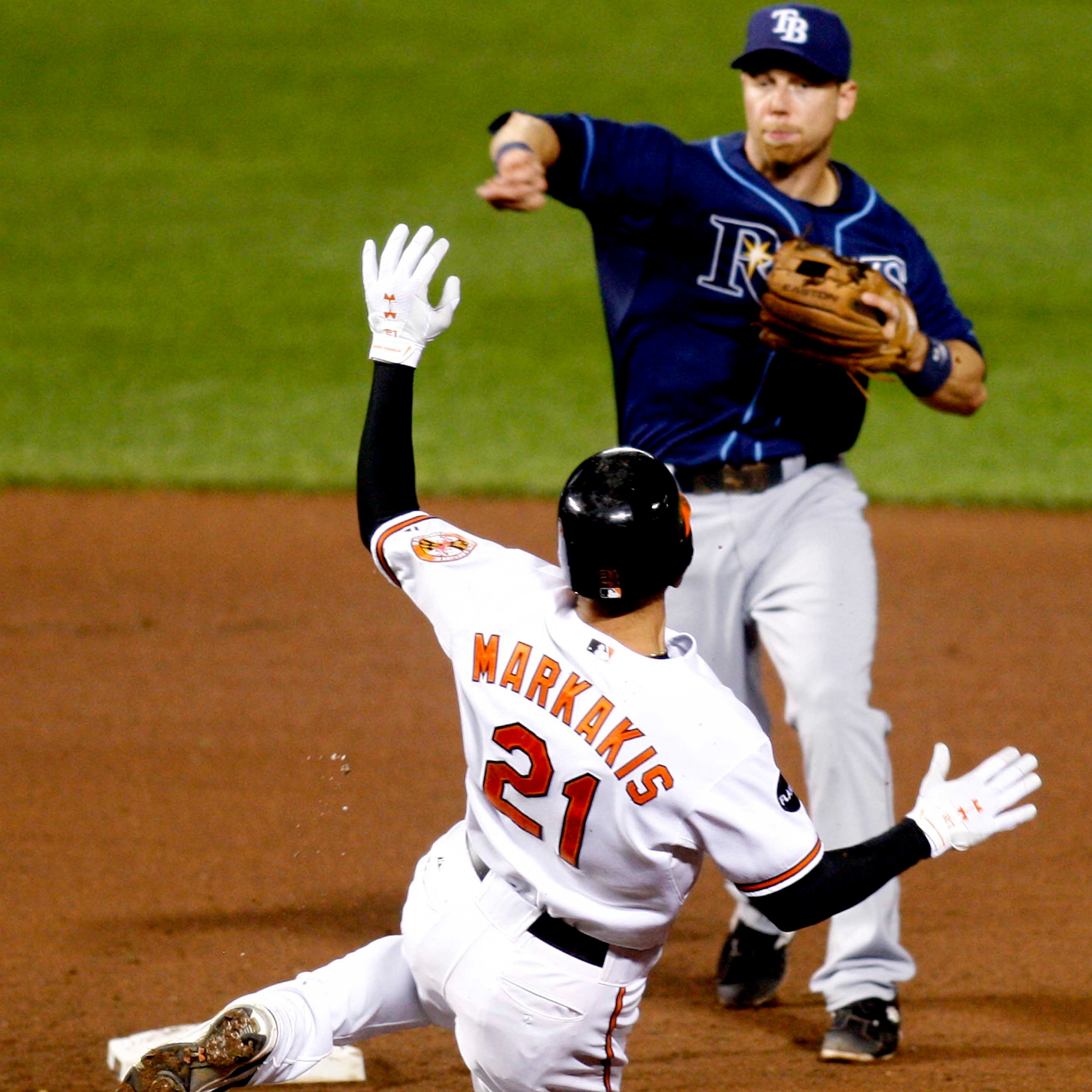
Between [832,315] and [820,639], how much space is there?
742mm

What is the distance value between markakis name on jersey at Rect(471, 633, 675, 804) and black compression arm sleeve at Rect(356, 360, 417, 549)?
39cm

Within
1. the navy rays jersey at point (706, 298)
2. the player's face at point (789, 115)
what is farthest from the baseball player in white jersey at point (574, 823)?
the player's face at point (789, 115)

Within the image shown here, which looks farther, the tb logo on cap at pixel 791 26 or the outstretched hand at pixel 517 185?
the tb logo on cap at pixel 791 26

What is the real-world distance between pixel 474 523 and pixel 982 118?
9993 mm

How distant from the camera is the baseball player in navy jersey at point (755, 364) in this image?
381cm

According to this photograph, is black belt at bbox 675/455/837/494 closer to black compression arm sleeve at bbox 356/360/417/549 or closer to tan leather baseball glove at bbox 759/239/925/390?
tan leather baseball glove at bbox 759/239/925/390

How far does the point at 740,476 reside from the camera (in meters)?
3.94

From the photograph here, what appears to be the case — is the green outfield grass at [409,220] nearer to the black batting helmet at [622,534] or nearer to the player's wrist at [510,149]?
the player's wrist at [510,149]

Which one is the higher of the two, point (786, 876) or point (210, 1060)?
point (786, 876)

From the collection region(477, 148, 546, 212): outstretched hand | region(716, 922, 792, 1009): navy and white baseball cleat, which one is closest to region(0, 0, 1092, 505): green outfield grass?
region(716, 922, 792, 1009): navy and white baseball cleat

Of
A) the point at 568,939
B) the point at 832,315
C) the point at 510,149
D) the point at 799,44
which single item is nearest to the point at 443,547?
the point at 568,939

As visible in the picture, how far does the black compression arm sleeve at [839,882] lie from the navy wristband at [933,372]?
1.70 m

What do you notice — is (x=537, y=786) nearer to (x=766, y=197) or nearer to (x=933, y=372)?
(x=933, y=372)

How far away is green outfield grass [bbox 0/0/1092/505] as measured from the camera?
29.6 feet
